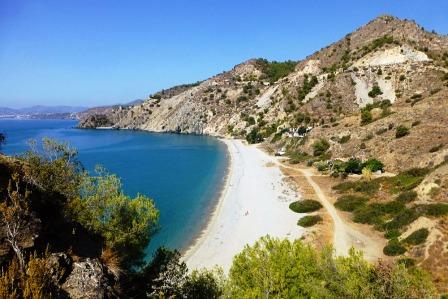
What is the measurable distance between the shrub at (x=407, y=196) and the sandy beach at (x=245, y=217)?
13.0 m

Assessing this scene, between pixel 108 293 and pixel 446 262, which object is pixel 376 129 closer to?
pixel 446 262

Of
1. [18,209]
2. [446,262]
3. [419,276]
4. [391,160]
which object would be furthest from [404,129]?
[18,209]

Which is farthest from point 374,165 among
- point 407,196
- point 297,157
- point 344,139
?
point 297,157

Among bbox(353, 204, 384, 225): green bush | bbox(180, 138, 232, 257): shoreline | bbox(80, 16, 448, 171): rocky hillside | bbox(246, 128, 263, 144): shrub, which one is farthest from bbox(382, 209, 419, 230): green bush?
bbox(246, 128, 263, 144): shrub

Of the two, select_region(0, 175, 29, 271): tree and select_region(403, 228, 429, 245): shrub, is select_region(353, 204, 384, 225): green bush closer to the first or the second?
select_region(403, 228, 429, 245): shrub

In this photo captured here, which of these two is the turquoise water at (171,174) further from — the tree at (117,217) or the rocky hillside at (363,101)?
the rocky hillside at (363,101)

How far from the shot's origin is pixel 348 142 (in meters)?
88.2

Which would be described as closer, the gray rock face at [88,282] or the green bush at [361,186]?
the gray rock face at [88,282]

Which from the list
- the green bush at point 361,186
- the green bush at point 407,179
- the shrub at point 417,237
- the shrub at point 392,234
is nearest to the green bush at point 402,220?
the shrub at point 392,234

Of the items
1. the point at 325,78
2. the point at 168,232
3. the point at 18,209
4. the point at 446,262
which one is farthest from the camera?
the point at 325,78

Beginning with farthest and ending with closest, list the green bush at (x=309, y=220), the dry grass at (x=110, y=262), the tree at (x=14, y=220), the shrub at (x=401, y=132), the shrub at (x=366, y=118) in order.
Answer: the shrub at (x=366, y=118) < the shrub at (x=401, y=132) < the green bush at (x=309, y=220) < the dry grass at (x=110, y=262) < the tree at (x=14, y=220)

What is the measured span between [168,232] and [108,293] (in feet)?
118

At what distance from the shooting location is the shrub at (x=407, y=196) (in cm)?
4959

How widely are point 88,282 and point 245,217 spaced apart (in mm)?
41610
